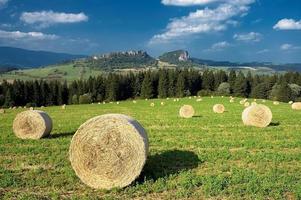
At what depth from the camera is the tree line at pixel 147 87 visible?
103 metres

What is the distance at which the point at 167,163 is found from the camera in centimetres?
1592

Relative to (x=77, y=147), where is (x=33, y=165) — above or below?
below

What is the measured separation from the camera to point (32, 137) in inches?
926

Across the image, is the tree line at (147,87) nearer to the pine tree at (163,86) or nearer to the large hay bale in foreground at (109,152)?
the pine tree at (163,86)

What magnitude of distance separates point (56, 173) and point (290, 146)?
10.9 m

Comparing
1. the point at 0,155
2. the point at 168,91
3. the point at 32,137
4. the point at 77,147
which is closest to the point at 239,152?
the point at 77,147

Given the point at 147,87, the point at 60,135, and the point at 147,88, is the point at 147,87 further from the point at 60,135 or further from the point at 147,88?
the point at 60,135

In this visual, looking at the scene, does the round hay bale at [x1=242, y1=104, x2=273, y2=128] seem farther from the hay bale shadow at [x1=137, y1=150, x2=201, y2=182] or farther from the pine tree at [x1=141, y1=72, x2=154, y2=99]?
the pine tree at [x1=141, y1=72, x2=154, y2=99]

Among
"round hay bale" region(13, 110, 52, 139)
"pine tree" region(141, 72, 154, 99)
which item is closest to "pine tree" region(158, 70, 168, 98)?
"pine tree" region(141, 72, 154, 99)

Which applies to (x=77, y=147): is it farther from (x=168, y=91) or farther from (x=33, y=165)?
(x=168, y=91)

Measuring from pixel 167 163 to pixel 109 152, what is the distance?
10.4 feet

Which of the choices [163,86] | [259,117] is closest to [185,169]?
[259,117]

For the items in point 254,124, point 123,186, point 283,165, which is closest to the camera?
point 123,186

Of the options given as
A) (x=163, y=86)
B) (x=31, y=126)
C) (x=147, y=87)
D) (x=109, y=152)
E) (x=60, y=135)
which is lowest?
(x=60, y=135)
